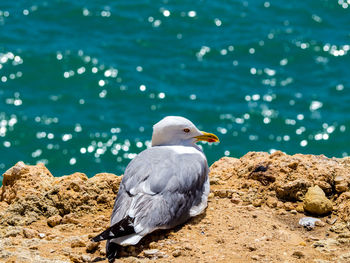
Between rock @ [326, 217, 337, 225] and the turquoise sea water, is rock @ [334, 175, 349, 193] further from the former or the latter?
the turquoise sea water

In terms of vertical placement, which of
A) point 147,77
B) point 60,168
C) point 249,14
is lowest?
point 60,168

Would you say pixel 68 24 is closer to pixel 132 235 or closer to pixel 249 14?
pixel 249 14

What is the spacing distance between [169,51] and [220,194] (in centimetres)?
774

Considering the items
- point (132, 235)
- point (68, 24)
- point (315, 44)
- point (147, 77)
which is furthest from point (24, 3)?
point (132, 235)

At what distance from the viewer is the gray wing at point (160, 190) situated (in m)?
4.44

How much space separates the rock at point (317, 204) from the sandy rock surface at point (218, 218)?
6 centimetres

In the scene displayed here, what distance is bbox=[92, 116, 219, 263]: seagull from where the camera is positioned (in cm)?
426

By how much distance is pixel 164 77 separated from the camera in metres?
12.0

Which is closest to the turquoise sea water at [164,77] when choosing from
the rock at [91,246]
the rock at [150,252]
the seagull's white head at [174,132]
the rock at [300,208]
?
the seagull's white head at [174,132]

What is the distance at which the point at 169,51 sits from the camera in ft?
41.5

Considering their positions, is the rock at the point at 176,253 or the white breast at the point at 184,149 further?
→ the white breast at the point at 184,149

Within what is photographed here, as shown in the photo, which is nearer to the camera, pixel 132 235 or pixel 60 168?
pixel 132 235

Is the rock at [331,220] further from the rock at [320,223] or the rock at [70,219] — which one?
the rock at [70,219]

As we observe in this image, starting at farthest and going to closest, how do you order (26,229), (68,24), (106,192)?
(68,24) < (106,192) < (26,229)
